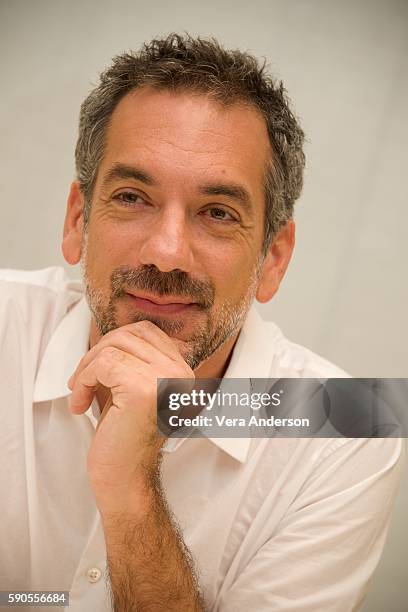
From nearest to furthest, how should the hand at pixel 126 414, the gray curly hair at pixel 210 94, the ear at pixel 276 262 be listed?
the hand at pixel 126 414 < the gray curly hair at pixel 210 94 < the ear at pixel 276 262

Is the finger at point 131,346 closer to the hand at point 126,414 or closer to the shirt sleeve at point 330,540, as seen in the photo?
the hand at point 126,414

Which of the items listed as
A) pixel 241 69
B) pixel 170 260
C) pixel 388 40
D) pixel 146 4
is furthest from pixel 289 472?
pixel 146 4

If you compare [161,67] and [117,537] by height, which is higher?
[161,67]

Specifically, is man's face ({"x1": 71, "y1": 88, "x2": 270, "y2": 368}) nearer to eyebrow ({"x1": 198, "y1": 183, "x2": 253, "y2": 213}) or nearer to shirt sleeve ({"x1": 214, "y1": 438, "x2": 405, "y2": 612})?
eyebrow ({"x1": 198, "y1": 183, "x2": 253, "y2": 213})

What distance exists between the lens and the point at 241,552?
0.86 m

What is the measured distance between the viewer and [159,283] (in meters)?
0.78

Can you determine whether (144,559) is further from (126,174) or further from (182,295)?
(126,174)

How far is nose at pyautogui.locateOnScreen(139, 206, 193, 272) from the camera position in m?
0.76

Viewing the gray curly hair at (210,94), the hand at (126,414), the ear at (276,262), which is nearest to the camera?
the hand at (126,414)

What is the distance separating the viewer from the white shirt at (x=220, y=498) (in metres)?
0.82

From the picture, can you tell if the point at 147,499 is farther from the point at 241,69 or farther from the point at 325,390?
the point at 241,69

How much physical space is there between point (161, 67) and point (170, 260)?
0.28 metres

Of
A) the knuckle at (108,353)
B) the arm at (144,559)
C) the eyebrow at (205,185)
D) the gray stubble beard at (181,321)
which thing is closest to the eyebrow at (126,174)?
the eyebrow at (205,185)

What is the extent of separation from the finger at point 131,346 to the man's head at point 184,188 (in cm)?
5
